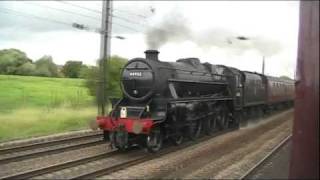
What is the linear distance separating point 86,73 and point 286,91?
20399 millimetres

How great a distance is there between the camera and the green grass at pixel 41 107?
2234 cm

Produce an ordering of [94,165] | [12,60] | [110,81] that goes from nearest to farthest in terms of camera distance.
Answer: [94,165]
[110,81]
[12,60]

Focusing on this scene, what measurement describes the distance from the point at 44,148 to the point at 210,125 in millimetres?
7383

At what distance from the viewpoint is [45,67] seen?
46969mm

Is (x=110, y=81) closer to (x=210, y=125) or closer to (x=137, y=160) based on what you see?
(x=210, y=125)

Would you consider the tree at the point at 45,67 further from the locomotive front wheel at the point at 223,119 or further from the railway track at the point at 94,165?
the railway track at the point at 94,165

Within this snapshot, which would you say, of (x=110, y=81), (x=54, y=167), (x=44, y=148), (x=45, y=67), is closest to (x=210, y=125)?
(x=44, y=148)

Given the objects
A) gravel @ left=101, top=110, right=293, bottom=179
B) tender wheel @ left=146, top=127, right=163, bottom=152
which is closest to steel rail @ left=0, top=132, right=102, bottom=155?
tender wheel @ left=146, top=127, right=163, bottom=152

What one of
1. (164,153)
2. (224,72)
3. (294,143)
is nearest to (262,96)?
(224,72)

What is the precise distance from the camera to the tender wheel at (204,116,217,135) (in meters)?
20.5

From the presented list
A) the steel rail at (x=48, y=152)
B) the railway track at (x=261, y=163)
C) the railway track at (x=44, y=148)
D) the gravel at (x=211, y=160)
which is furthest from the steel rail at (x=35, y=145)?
the railway track at (x=261, y=163)

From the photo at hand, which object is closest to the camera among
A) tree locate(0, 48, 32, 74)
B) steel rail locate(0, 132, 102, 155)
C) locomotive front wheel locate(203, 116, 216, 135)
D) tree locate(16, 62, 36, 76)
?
steel rail locate(0, 132, 102, 155)

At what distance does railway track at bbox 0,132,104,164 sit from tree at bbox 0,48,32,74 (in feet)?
63.3

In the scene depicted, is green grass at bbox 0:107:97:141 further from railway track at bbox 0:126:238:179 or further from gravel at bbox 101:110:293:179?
gravel at bbox 101:110:293:179
